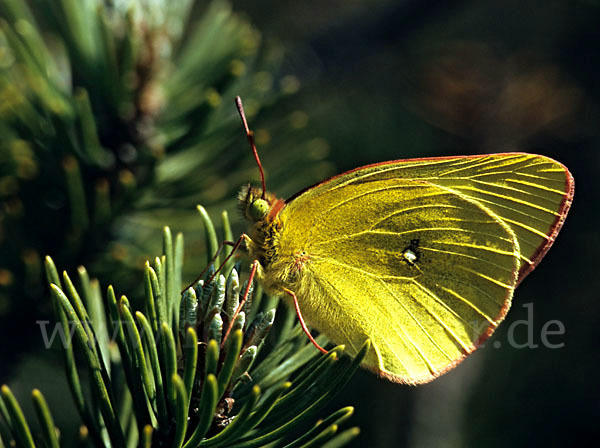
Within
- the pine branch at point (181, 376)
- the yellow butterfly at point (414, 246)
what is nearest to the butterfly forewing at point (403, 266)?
the yellow butterfly at point (414, 246)

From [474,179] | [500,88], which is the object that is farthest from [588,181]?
[474,179]

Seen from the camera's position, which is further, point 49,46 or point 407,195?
point 49,46

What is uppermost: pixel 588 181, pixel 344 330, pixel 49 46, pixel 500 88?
pixel 49 46

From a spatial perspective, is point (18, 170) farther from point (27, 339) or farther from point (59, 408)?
point (59, 408)

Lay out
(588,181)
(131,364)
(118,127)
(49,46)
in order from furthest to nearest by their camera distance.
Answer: (588,181) → (49,46) → (118,127) → (131,364)

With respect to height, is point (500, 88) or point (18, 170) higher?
point (18, 170)

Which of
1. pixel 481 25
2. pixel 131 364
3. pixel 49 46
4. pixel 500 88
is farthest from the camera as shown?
pixel 481 25
